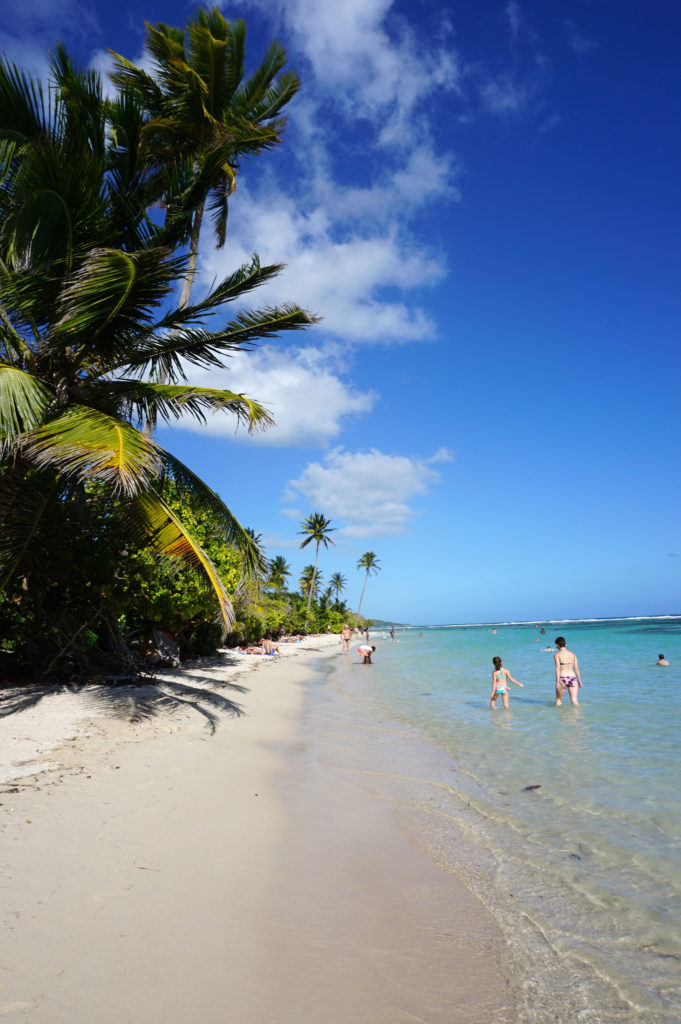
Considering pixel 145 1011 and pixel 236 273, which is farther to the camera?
pixel 236 273

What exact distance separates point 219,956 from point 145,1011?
542 millimetres

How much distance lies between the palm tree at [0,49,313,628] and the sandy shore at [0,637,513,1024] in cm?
237

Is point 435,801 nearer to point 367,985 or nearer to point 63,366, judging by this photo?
point 367,985

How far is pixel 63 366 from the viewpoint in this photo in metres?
7.21

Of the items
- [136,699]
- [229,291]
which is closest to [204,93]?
[229,291]

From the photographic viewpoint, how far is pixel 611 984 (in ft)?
9.03

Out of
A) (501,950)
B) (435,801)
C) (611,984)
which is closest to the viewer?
(611,984)

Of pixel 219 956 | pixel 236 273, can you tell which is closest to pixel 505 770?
pixel 219 956

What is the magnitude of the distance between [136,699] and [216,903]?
5751 millimetres

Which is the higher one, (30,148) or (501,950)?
(30,148)

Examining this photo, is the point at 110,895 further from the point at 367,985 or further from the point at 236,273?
the point at 236,273

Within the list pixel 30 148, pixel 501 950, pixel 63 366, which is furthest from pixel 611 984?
pixel 30 148

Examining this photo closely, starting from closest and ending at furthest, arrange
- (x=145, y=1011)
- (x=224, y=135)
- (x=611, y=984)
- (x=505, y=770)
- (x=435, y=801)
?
(x=145, y=1011)
(x=611, y=984)
(x=435, y=801)
(x=505, y=770)
(x=224, y=135)

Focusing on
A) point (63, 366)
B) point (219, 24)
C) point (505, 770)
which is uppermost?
point (219, 24)
